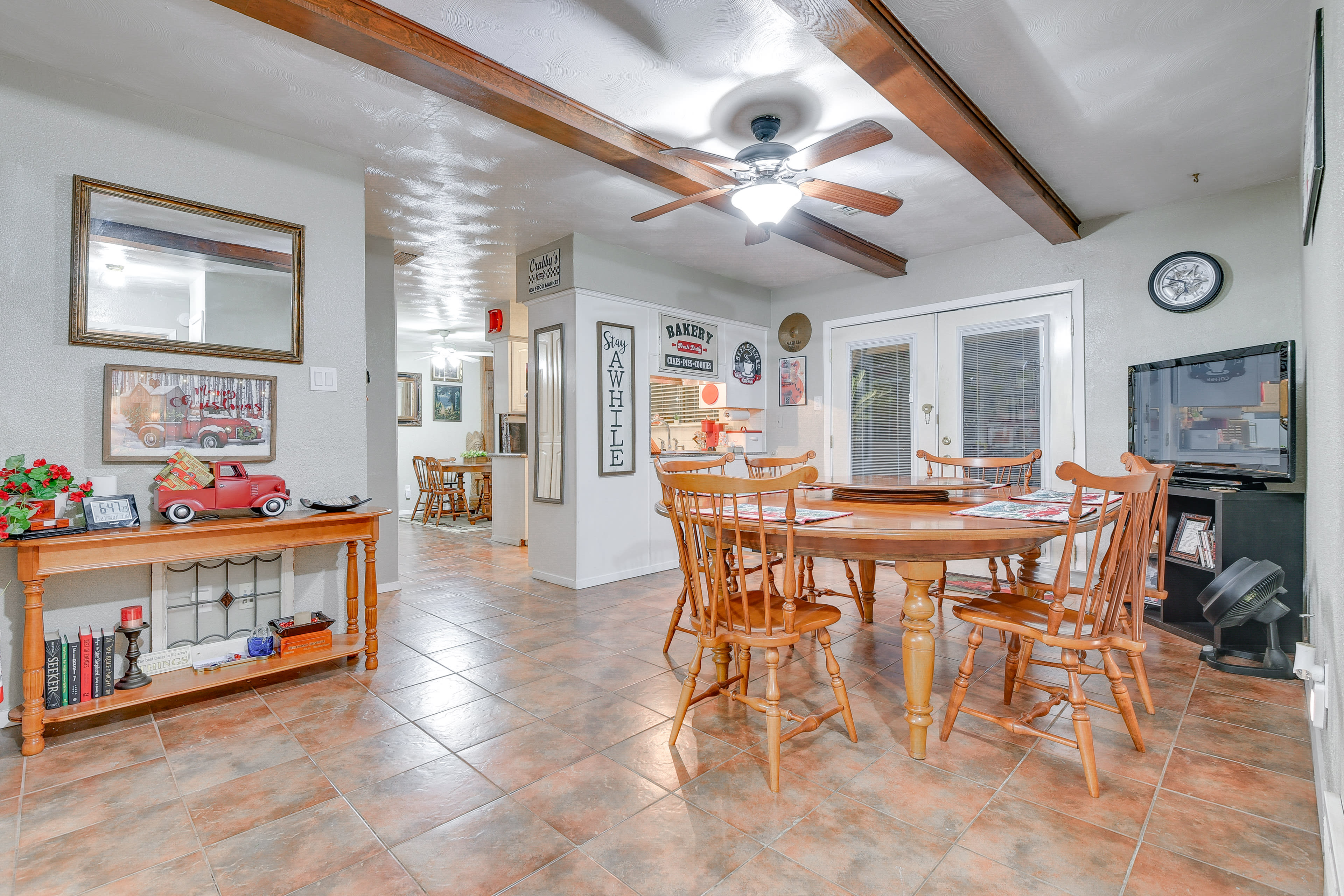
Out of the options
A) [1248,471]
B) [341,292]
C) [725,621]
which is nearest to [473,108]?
[341,292]

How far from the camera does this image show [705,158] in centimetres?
261

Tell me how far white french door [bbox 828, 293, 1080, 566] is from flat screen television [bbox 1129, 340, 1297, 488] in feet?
1.98

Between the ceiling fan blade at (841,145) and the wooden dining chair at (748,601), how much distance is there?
1402 millimetres

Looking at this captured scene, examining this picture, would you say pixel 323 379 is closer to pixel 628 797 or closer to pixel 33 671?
pixel 33 671

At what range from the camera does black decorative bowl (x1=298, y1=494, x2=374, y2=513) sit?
2.79 m

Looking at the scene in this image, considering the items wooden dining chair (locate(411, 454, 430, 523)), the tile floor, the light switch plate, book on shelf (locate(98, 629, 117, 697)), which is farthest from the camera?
wooden dining chair (locate(411, 454, 430, 523))

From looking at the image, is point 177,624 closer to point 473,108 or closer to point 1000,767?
point 473,108

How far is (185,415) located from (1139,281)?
212 inches

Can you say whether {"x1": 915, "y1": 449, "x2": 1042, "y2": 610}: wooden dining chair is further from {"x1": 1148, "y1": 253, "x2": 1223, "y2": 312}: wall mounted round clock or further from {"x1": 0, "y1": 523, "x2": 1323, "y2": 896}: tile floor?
{"x1": 1148, "y1": 253, "x2": 1223, "y2": 312}: wall mounted round clock

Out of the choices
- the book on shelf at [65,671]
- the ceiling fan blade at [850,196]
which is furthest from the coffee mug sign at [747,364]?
the book on shelf at [65,671]

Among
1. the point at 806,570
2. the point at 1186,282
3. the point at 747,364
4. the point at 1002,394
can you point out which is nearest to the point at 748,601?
the point at 806,570

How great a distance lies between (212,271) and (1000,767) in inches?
144

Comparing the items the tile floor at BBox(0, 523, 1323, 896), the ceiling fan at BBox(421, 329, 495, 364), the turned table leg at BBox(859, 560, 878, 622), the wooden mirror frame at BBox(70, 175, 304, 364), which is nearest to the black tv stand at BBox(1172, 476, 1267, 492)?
the tile floor at BBox(0, 523, 1323, 896)

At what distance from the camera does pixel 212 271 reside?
2742mm
